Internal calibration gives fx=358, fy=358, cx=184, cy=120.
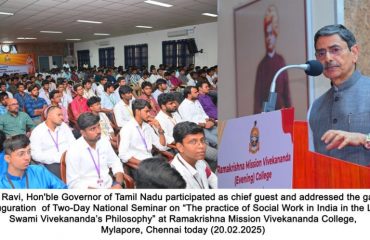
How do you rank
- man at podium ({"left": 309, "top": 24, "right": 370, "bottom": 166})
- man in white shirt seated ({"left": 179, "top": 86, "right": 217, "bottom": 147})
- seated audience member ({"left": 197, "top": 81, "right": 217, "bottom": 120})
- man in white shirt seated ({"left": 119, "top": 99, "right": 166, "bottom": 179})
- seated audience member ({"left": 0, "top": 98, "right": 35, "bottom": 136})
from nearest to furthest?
man at podium ({"left": 309, "top": 24, "right": 370, "bottom": 166}), man in white shirt seated ({"left": 119, "top": 99, "right": 166, "bottom": 179}), seated audience member ({"left": 0, "top": 98, "right": 35, "bottom": 136}), man in white shirt seated ({"left": 179, "top": 86, "right": 217, "bottom": 147}), seated audience member ({"left": 197, "top": 81, "right": 217, "bottom": 120})

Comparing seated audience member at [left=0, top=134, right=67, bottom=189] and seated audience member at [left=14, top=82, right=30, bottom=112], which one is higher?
seated audience member at [left=14, top=82, right=30, bottom=112]

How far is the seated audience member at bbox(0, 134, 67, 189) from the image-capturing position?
1.74m

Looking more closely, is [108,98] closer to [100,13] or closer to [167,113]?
[167,113]

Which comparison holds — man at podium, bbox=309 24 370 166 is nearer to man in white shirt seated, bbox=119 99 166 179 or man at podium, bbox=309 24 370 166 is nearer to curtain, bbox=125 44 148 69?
man in white shirt seated, bbox=119 99 166 179

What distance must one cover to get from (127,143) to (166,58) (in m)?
8.69

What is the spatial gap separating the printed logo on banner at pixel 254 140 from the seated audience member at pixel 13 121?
2.62 metres

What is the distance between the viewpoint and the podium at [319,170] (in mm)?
1077

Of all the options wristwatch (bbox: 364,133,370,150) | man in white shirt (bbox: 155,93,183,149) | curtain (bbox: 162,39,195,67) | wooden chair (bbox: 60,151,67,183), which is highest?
curtain (bbox: 162,39,195,67)

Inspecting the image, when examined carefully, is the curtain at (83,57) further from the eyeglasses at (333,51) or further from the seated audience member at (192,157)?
the eyeglasses at (333,51)

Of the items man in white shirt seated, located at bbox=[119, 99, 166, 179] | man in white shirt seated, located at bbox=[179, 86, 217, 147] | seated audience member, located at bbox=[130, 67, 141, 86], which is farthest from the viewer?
seated audience member, located at bbox=[130, 67, 141, 86]

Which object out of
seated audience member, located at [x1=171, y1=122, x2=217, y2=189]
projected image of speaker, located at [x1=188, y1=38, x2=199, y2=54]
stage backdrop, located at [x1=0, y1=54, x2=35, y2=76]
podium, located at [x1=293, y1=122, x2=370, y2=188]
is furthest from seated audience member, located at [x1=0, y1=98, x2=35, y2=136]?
stage backdrop, located at [x1=0, y1=54, x2=35, y2=76]

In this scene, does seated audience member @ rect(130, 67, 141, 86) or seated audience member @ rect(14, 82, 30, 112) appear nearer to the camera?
seated audience member @ rect(14, 82, 30, 112)

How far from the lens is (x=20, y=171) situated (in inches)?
69.3
